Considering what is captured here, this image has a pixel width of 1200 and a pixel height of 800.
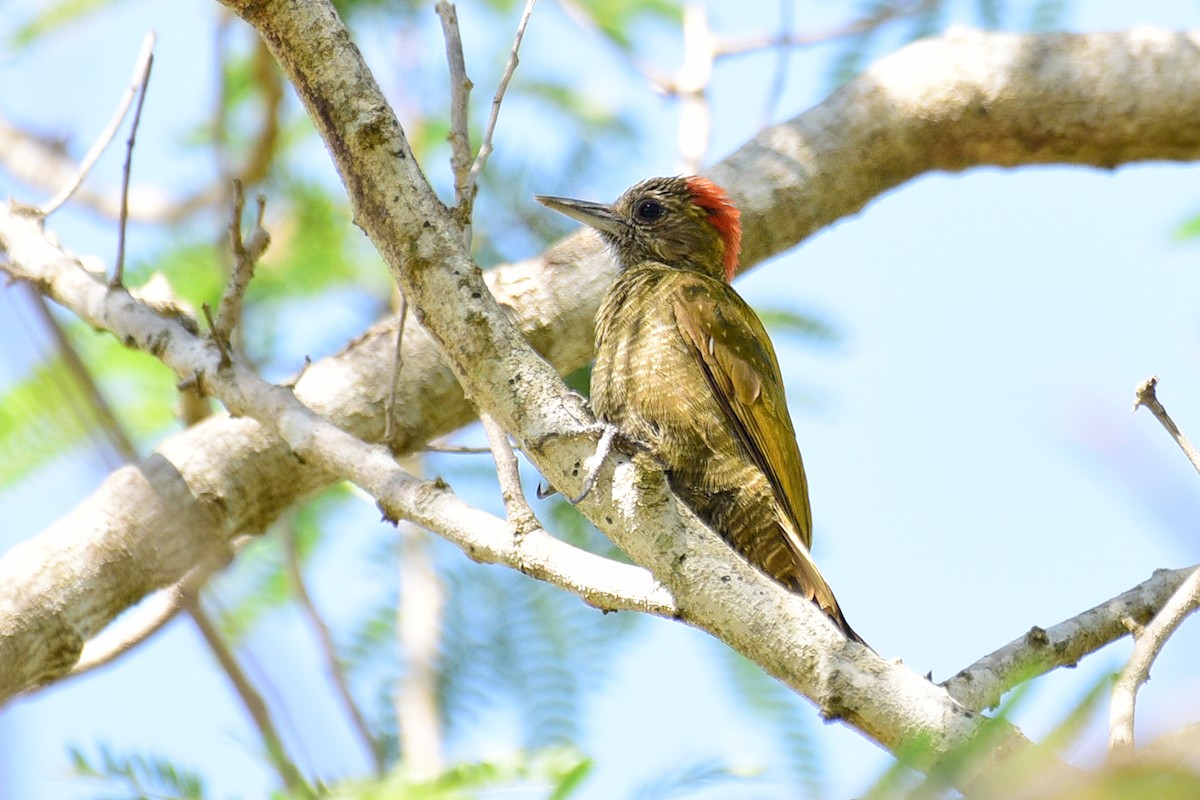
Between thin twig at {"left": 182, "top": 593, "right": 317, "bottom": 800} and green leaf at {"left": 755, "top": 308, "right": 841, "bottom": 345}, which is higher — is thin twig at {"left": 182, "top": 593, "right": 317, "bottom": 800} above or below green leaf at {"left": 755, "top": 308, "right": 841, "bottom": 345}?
below

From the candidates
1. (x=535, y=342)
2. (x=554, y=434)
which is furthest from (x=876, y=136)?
(x=554, y=434)

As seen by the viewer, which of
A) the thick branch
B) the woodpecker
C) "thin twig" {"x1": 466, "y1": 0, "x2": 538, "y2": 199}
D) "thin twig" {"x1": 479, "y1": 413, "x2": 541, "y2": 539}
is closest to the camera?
the thick branch

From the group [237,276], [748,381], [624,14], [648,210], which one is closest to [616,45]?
[624,14]

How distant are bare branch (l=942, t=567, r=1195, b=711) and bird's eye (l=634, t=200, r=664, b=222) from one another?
8.69 ft

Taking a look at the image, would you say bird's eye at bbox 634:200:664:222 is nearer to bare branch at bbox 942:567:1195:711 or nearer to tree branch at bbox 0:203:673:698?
tree branch at bbox 0:203:673:698

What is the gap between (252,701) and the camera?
2.01 m

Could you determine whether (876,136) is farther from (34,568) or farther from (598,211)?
(34,568)

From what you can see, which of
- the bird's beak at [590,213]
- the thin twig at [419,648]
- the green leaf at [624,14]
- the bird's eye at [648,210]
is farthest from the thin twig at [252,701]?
the green leaf at [624,14]

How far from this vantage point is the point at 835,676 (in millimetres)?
2115

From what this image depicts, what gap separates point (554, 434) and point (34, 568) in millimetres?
1652

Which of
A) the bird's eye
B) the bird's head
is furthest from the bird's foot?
the bird's eye

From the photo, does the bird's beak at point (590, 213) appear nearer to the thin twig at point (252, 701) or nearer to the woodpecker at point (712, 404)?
the woodpecker at point (712, 404)

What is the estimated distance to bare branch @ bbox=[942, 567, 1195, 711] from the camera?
217 centimetres

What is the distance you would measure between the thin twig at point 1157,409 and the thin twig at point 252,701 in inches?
59.0
